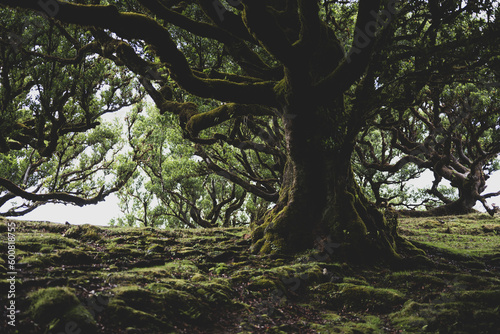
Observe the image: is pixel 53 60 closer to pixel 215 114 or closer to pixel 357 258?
pixel 215 114

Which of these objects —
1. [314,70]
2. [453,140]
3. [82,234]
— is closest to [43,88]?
[82,234]

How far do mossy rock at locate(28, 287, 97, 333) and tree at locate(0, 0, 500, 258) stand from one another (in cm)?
520

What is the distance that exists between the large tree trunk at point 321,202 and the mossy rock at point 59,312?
18.1 feet

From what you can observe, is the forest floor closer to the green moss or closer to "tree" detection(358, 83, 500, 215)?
the green moss

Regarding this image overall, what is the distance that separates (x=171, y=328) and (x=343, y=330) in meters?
2.75

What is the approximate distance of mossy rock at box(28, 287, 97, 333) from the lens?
3.83m

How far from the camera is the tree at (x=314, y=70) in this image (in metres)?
6.60

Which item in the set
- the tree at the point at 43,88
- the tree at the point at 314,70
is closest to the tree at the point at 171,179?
the tree at the point at 43,88

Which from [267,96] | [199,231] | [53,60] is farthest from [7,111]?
[267,96]

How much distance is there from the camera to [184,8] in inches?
452

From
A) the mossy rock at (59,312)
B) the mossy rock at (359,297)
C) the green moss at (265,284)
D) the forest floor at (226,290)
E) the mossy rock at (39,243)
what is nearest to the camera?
the mossy rock at (59,312)

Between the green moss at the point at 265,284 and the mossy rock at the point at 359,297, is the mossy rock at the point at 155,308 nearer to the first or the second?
the green moss at the point at 265,284

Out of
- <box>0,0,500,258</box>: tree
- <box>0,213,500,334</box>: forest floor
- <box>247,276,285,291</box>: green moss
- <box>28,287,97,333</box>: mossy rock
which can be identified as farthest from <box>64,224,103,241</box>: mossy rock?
<box>247,276,285,291</box>: green moss

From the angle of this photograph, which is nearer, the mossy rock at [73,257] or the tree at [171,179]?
the mossy rock at [73,257]
